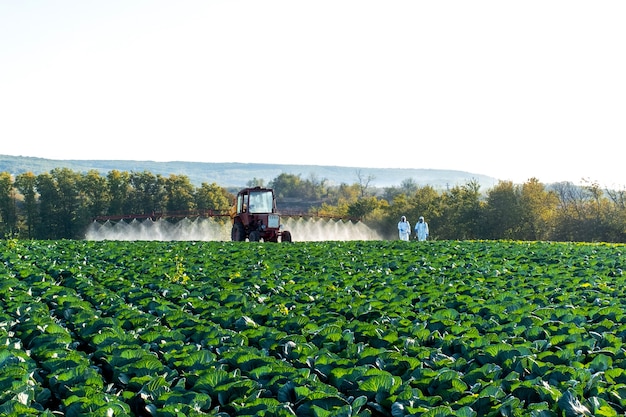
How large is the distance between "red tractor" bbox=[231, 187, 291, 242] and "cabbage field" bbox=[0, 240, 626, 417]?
18.1 meters

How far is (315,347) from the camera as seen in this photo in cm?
725

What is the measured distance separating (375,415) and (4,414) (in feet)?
8.73

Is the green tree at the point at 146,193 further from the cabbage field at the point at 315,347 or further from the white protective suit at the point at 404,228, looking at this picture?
the cabbage field at the point at 315,347

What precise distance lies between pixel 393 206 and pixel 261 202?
180 ft

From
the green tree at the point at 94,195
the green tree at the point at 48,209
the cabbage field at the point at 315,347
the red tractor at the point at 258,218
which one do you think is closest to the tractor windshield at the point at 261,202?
the red tractor at the point at 258,218

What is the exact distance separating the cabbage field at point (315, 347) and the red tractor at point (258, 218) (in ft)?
59.4

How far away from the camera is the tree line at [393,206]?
6969 centimetres


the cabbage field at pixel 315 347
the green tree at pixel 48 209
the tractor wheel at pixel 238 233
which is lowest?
the green tree at pixel 48 209

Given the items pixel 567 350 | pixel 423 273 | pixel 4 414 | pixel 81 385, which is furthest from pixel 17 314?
pixel 423 273

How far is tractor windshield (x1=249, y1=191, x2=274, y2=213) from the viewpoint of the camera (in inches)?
1297

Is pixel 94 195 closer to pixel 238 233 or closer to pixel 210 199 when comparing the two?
pixel 210 199

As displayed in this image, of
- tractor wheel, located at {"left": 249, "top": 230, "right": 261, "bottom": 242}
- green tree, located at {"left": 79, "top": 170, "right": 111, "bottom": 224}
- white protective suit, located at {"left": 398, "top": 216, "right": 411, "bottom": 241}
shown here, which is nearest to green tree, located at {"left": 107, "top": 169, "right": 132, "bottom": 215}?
green tree, located at {"left": 79, "top": 170, "right": 111, "bottom": 224}

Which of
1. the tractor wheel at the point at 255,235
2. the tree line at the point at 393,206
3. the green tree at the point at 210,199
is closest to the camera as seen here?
the tractor wheel at the point at 255,235

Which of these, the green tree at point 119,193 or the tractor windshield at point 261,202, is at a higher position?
the tractor windshield at point 261,202
